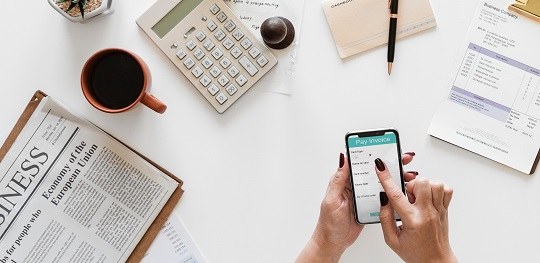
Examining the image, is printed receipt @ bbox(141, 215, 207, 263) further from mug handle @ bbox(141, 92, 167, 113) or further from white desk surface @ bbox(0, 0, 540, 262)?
mug handle @ bbox(141, 92, 167, 113)

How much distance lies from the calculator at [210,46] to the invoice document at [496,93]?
300 millimetres

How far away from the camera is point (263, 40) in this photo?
97 centimetres

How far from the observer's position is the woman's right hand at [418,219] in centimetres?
86

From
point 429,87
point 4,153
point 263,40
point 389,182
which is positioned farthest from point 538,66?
point 4,153

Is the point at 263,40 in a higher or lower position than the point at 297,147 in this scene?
higher

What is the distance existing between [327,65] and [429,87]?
17cm

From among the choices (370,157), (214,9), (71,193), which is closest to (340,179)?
(370,157)

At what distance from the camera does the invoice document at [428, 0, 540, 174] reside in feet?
3.13

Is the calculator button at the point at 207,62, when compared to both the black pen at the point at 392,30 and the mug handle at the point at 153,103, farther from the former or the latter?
the black pen at the point at 392,30

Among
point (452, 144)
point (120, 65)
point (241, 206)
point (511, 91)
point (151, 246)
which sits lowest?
point (151, 246)

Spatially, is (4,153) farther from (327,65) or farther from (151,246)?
(327,65)

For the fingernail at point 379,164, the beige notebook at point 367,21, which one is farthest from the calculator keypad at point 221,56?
the fingernail at point 379,164

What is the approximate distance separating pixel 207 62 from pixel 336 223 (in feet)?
1.07

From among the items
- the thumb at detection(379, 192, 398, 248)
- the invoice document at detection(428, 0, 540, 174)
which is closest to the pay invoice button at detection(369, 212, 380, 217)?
the thumb at detection(379, 192, 398, 248)
